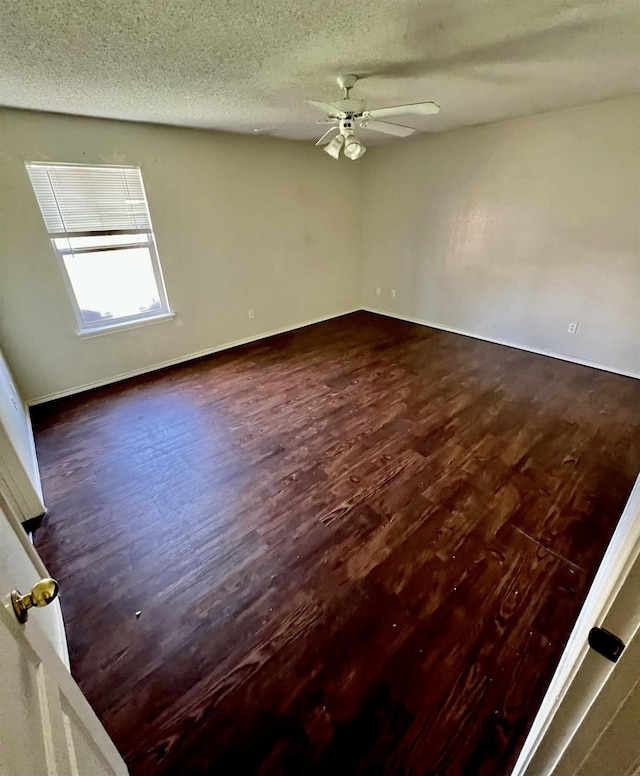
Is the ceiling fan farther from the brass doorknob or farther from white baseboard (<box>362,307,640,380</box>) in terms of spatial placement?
white baseboard (<box>362,307,640,380</box>)

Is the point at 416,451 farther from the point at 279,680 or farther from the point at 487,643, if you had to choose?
the point at 279,680

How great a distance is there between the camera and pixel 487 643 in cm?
142

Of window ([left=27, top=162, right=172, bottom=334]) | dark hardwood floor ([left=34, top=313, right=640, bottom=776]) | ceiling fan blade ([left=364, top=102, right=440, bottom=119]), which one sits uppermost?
ceiling fan blade ([left=364, top=102, right=440, bottom=119])

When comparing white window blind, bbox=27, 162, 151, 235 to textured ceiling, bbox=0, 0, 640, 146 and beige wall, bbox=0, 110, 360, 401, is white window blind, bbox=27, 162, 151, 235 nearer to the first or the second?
beige wall, bbox=0, 110, 360, 401

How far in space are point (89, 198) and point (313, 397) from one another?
2.64 metres

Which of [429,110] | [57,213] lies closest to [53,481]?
[57,213]

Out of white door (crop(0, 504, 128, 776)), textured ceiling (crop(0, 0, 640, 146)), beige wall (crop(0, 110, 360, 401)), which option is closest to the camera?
white door (crop(0, 504, 128, 776))

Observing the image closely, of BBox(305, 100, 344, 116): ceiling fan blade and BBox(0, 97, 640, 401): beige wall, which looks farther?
BBox(0, 97, 640, 401): beige wall

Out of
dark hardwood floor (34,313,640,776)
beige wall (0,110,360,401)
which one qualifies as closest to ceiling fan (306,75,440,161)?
beige wall (0,110,360,401)

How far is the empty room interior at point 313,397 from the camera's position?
1.18 metres

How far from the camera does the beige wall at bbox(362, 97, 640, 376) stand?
3176mm

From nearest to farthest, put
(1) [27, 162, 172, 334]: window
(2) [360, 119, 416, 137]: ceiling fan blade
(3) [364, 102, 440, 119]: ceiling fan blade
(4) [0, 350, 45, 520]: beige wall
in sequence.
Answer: (4) [0, 350, 45, 520]: beige wall → (3) [364, 102, 440, 119]: ceiling fan blade → (2) [360, 119, 416, 137]: ceiling fan blade → (1) [27, 162, 172, 334]: window

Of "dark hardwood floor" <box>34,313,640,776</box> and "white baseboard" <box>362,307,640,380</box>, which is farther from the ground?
"white baseboard" <box>362,307,640,380</box>

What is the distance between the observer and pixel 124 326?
3.58 metres
